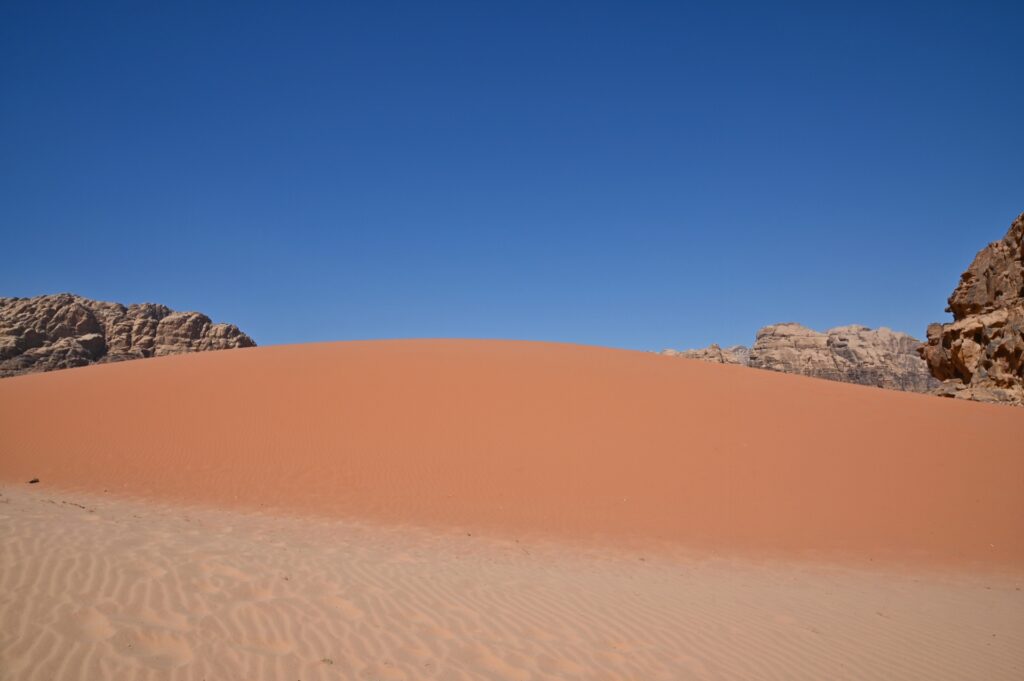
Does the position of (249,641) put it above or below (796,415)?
below

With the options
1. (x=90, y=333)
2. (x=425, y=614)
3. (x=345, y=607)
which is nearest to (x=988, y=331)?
(x=425, y=614)

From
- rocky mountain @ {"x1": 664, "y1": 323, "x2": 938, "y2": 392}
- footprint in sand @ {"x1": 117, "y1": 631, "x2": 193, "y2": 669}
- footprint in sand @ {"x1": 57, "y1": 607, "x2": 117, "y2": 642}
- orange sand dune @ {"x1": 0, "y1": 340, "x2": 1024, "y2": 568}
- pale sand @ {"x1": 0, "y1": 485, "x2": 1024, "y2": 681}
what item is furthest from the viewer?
rocky mountain @ {"x1": 664, "y1": 323, "x2": 938, "y2": 392}

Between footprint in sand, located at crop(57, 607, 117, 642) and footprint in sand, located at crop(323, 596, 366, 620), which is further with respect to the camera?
footprint in sand, located at crop(323, 596, 366, 620)

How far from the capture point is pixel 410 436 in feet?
45.8

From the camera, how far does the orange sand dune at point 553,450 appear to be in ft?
34.1

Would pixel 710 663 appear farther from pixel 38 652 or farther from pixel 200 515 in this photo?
pixel 200 515

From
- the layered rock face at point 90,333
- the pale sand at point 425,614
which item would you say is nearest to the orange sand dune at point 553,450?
the pale sand at point 425,614

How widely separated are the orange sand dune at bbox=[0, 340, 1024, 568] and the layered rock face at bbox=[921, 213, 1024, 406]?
776cm

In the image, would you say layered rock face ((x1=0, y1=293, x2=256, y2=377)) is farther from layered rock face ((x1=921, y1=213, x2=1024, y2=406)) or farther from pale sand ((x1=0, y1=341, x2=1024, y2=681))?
layered rock face ((x1=921, y1=213, x2=1024, y2=406))

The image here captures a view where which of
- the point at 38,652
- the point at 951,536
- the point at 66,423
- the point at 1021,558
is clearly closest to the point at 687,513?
the point at 951,536

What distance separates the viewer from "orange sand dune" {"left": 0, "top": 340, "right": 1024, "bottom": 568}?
1039cm

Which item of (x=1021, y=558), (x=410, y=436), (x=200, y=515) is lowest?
(x=1021, y=558)

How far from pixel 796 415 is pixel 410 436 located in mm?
10753

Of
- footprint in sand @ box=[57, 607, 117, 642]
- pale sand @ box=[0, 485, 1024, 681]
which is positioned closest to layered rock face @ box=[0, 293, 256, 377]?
pale sand @ box=[0, 485, 1024, 681]
